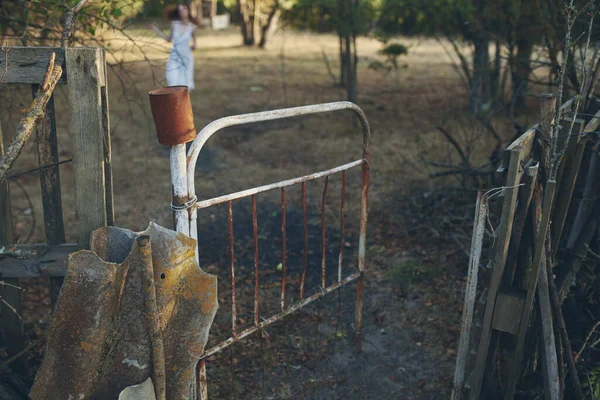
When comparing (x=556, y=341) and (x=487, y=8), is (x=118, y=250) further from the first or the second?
(x=487, y=8)

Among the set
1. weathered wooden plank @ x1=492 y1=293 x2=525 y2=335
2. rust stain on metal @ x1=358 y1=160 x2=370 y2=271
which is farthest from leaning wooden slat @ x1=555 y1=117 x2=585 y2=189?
rust stain on metal @ x1=358 y1=160 x2=370 y2=271

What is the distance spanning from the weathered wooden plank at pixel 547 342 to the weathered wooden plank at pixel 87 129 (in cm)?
196

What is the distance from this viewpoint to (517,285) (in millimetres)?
2895

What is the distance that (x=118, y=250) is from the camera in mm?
2236

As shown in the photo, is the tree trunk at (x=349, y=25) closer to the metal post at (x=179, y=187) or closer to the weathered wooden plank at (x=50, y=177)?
the weathered wooden plank at (x=50, y=177)

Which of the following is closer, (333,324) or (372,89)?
(333,324)

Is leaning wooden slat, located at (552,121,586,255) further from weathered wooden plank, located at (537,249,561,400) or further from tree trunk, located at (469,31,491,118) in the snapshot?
tree trunk, located at (469,31,491,118)

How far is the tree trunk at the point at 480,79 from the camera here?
851 centimetres

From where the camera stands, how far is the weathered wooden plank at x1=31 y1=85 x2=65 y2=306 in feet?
8.38

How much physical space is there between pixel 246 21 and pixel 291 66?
4465mm

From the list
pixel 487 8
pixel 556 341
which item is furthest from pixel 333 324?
pixel 487 8

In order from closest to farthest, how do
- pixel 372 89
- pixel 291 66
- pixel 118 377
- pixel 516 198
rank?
pixel 118 377
pixel 516 198
pixel 372 89
pixel 291 66

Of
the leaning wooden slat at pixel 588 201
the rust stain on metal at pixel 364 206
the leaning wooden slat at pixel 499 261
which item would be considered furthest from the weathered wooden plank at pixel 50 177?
the leaning wooden slat at pixel 588 201

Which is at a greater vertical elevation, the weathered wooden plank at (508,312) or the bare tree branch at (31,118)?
the bare tree branch at (31,118)
